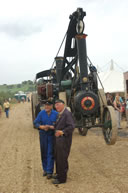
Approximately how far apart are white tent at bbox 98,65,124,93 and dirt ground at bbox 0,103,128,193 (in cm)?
1059

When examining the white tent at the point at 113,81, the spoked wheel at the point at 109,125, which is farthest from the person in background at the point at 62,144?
the white tent at the point at 113,81

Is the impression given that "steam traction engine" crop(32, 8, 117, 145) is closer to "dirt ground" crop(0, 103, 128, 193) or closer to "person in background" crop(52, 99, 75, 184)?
"dirt ground" crop(0, 103, 128, 193)

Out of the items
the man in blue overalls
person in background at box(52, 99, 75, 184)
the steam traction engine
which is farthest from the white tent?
person in background at box(52, 99, 75, 184)

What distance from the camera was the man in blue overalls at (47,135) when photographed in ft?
15.9

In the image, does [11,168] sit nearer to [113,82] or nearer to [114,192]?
[114,192]

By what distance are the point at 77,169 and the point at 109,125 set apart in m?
1.52

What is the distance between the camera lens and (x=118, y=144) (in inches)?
304

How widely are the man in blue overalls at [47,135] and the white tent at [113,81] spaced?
14.0 metres

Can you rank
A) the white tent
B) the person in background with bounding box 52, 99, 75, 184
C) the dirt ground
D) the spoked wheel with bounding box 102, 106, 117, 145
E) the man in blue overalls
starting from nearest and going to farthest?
the dirt ground, the person in background with bounding box 52, 99, 75, 184, the man in blue overalls, the spoked wheel with bounding box 102, 106, 117, 145, the white tent

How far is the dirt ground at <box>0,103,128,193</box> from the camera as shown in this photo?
4.32 metres

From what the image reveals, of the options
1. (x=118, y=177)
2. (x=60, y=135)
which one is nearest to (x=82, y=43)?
(x=60, y=135)

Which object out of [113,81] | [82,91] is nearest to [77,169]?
[82,91]

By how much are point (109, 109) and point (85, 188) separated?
247 centimetres

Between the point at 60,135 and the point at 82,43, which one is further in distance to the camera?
the point at 82,43
